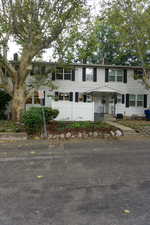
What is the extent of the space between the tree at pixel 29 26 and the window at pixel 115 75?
6386 mm

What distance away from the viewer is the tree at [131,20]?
11.0m

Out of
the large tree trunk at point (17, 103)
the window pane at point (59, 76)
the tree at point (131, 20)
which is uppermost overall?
the tree at point (131, 20)

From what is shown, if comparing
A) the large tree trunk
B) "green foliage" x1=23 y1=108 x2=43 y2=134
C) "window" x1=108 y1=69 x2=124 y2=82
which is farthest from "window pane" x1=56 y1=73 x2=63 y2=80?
"green foliage" x1=23 y1=108 x2=43 y2=134

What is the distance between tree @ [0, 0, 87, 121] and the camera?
29.7 feet

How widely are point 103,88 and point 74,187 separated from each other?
12305 mm

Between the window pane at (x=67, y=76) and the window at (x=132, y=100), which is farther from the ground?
the window pane at (x=67, y=76)

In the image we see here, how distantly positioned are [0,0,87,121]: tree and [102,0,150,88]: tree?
7.80 ft

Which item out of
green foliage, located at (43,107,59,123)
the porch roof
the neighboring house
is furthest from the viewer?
the neighboring house

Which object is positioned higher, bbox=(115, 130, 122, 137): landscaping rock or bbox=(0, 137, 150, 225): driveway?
bbox=(115, 130, 122, 137): landscaping rock

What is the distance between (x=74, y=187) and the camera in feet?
10.9

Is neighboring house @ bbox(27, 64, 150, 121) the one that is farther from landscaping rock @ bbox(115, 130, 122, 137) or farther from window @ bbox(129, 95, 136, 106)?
landscaping rock @ bbox(115, 130, 122, 137)

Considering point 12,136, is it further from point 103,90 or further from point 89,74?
point 89,74

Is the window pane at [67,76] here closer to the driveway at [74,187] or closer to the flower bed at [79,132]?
the flower bed at [79,132]

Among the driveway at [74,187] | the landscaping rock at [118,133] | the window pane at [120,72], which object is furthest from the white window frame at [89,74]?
the driveway at [74,187]
